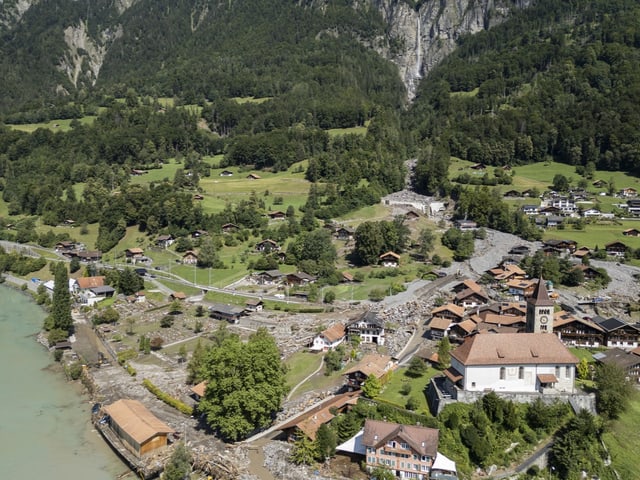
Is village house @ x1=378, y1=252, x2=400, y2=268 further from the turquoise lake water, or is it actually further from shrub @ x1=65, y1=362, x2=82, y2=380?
the turquoise lake water

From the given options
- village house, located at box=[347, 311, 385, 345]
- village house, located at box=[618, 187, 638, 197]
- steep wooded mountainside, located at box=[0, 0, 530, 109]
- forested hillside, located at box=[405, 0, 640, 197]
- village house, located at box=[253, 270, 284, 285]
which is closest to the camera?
village house, located at box=[347, 311, 385, 345]

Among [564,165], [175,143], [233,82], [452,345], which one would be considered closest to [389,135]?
[564,165]

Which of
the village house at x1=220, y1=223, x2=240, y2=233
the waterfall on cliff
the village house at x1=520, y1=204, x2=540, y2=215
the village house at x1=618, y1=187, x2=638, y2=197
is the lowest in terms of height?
the village house at x1=220, y1=223, x2=240, y2=233

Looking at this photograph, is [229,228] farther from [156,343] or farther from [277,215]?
[156,343]

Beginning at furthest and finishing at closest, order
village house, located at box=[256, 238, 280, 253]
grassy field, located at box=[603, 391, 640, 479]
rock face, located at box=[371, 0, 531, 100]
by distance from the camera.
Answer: rock face, located at box=[371, 0, 531, 100] < village house, located at box=[256, 238, 280, 253] < grassy field, located at box=[603, 391, 640, 479]

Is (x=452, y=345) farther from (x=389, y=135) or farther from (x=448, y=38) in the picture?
(x=448, y=38)

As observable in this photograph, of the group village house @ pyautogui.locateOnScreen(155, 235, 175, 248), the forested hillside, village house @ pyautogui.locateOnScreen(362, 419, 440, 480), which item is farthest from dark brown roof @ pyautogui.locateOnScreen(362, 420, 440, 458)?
the forested hillside
